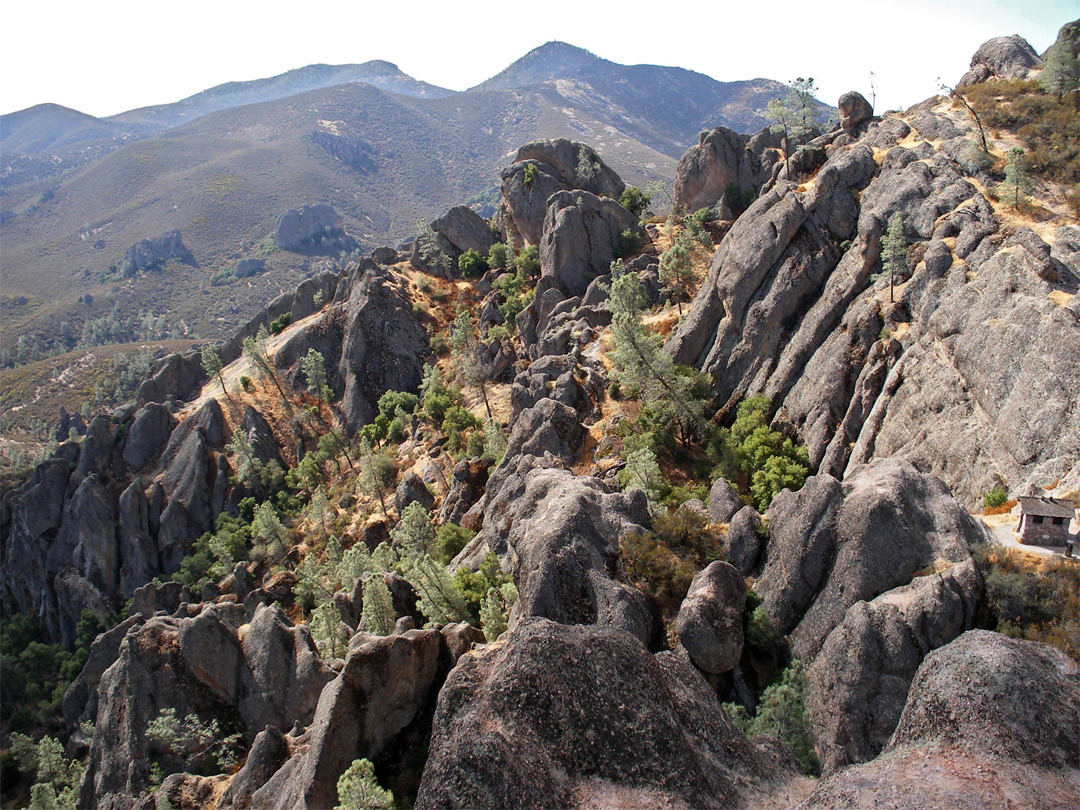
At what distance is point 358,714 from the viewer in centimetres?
2623

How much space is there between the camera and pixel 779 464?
156 feet

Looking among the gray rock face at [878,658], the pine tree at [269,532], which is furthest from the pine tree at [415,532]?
the pine tree at [269,532]

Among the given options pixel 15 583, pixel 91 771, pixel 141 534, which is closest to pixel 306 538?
pixel 141 534

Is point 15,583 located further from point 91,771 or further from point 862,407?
point 862,407

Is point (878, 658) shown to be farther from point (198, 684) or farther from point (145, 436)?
point (145, 436)

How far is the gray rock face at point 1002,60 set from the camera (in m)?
73.3

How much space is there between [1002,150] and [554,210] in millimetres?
56679

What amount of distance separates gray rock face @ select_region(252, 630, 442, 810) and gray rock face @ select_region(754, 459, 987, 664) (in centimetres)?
1653

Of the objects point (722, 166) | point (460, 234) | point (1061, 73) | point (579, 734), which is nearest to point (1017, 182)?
point (1061, 73)

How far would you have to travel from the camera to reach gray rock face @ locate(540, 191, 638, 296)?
93.3 meters

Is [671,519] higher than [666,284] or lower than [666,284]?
lower

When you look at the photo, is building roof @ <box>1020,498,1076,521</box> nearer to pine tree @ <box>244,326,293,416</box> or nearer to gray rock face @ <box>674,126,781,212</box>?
gray rock face @ <box>674,126,781,212</box>

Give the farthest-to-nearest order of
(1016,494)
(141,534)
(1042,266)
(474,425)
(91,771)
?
(141,534), (474,425), (91,771), (1042,266), (1016,494)

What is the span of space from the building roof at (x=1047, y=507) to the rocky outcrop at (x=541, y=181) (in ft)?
275
